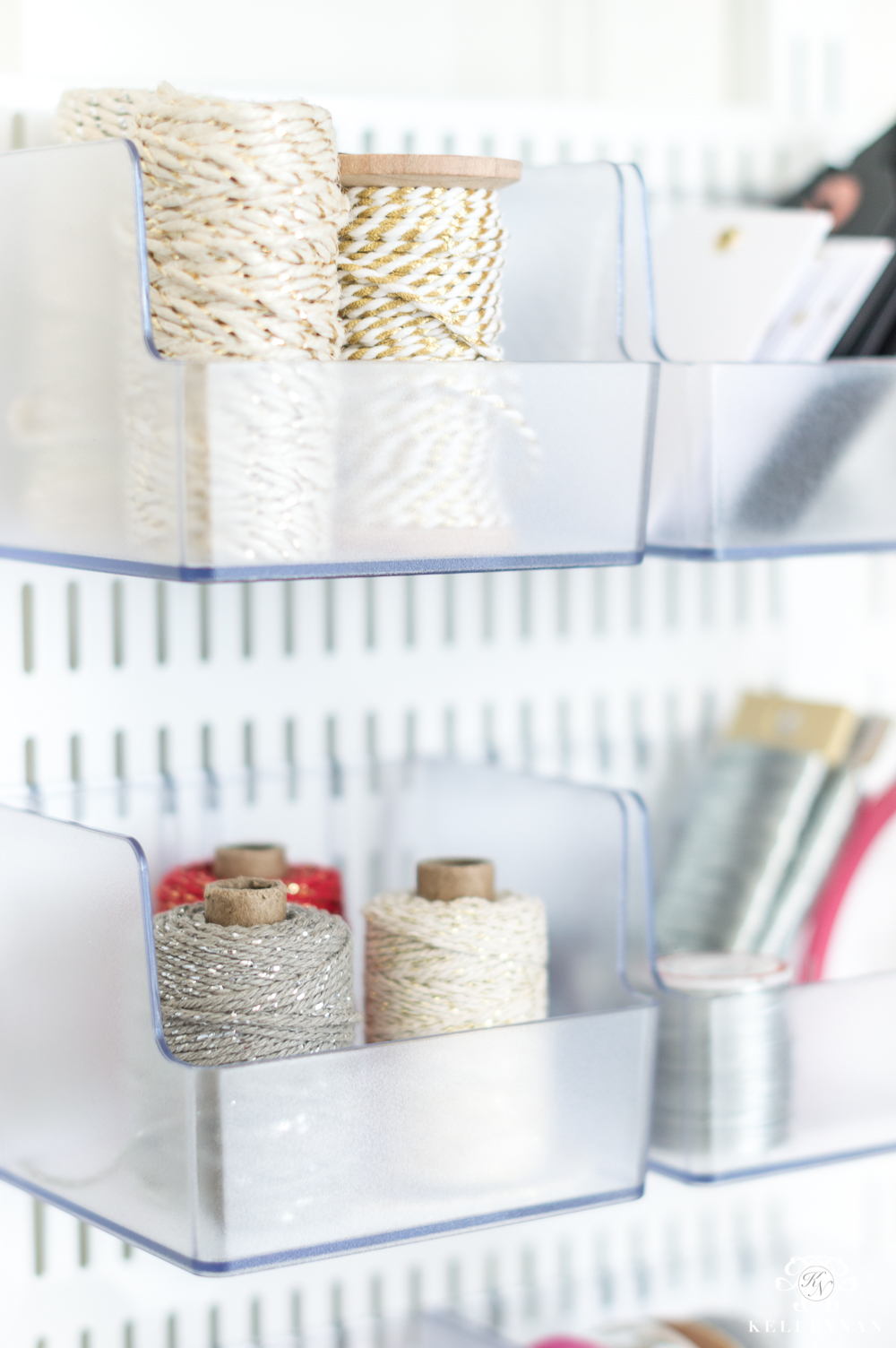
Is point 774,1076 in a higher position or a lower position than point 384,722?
lower

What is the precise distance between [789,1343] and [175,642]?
56cm

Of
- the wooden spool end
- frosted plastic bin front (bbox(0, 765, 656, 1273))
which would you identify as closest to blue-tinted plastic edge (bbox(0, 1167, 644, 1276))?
frosted plastic bin front (bbox(0, 765, 656, 1273))

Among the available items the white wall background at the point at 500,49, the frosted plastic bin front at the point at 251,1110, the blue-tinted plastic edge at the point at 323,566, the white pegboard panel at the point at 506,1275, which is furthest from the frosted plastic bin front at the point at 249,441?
the white pegboard panel at the point at 506,1275

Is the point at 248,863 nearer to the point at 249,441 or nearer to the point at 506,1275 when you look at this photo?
the point at 249,441

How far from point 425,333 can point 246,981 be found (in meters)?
0.27

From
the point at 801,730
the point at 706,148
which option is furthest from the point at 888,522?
the point at 706,148

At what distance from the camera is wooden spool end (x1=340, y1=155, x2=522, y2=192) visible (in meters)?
0.66

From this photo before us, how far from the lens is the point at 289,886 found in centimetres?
78

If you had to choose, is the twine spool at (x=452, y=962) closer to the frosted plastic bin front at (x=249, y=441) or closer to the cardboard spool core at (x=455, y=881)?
the cardboard spool core at (x=455, y=881)

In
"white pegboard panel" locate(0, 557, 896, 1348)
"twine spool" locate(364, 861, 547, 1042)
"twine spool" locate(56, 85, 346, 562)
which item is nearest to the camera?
"twine spool" locate(56, 85, 346, 562)

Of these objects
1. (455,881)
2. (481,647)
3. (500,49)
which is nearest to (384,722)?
(481,647)

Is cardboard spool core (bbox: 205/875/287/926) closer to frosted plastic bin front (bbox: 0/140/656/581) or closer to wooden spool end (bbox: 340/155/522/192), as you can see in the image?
frosted plastic bin front (bbox: 0/140/656/581)

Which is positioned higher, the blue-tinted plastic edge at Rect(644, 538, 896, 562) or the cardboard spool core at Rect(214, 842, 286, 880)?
the blue-tinted plastic edge at Rect(644, 538, 896, 562)

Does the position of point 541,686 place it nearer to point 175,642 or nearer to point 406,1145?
point 175,642
